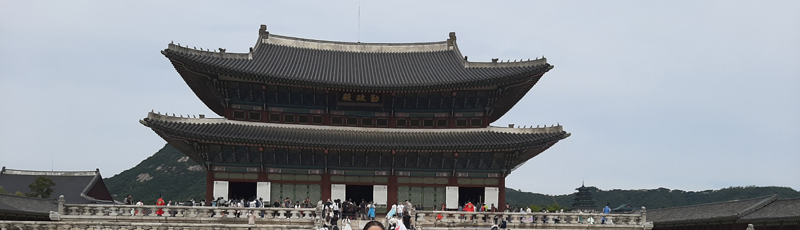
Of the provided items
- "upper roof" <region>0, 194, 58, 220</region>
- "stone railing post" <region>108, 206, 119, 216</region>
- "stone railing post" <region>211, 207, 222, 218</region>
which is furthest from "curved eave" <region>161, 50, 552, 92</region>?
"upper roof" <region>0, 194, 58, 220</region>

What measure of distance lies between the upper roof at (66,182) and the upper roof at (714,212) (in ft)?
167

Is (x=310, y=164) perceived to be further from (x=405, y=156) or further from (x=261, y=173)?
(x=405, y=156)

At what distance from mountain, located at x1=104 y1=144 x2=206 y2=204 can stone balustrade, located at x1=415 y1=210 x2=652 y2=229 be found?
249 feet

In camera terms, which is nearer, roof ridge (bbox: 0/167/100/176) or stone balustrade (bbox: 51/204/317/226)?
stone balustrade (bbox: 51/204/317/226)

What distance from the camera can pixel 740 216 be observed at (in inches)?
Answer: 1590

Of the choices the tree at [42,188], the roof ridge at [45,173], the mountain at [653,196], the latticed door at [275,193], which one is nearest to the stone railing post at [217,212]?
the latticed door at [275,193]

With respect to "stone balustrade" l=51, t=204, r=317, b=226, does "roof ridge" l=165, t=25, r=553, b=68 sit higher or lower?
higher

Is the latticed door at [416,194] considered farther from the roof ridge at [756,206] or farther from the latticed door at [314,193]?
the roof ridge at [756,206]

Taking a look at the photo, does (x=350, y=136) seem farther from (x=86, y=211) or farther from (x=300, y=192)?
(x=86, y=211)

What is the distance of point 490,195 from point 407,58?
36.4ft

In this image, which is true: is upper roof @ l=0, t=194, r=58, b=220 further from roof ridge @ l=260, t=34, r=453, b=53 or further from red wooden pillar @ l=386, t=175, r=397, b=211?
red wooden pillar @ l=386, t=175, r=397, b=211

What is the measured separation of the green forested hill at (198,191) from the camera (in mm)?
110250

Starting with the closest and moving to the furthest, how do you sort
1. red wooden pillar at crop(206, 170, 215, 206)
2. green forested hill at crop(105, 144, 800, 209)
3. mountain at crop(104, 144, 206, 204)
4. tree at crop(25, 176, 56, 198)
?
red wooden pillar at crop(206, 170, 215, 206)
tree at crop(25, 176, 56, 198)
green forested hill at crop(105, 144, 800, 209)
mountain at crop(104, 144, 206, 204)

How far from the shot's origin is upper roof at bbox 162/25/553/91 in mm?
39469
